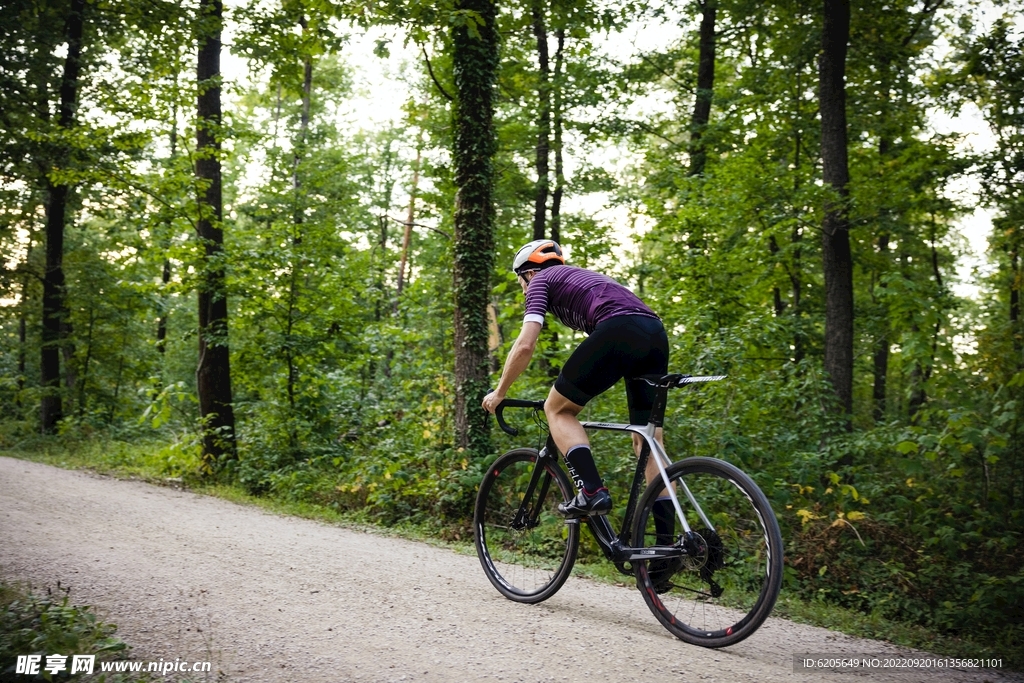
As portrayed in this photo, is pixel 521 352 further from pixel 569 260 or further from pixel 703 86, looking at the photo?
pixel 703 86

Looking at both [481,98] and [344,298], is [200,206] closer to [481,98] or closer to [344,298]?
[344,298]

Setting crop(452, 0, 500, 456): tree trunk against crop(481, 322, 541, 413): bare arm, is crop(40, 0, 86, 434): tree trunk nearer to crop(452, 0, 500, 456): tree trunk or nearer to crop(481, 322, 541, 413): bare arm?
crop(452, 0, 500, 456): tree trunk

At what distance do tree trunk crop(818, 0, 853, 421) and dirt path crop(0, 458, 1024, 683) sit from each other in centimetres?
632

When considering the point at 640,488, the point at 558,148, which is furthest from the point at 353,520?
the point at 558,148

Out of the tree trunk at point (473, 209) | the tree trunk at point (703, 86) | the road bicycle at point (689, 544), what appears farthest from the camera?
the tree trunk at point (703, 86)

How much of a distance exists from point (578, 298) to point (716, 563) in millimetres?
1684

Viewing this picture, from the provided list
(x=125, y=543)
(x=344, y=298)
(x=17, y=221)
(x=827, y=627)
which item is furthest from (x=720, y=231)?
(x=17, y=221)

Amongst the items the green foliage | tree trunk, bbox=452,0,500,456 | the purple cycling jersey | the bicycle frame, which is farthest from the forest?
the green foliage

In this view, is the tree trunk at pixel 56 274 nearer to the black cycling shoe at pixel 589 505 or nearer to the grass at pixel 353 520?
the grass at pixel 353 520

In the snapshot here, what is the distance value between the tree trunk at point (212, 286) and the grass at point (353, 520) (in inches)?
24.5

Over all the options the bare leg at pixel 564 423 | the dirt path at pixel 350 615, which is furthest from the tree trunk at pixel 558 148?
the bare leg at pixel 564 423

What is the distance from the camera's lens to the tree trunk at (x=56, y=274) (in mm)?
16016

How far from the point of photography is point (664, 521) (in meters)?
3.94

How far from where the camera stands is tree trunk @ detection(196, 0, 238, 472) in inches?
441
